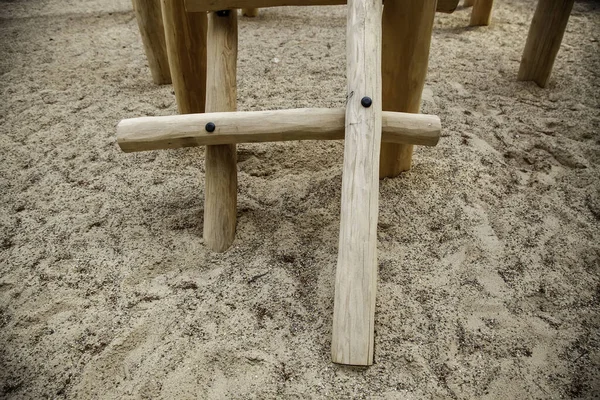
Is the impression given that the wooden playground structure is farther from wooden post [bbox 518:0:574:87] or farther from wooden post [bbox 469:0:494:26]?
wooden post [bbox 469:0:494:26]

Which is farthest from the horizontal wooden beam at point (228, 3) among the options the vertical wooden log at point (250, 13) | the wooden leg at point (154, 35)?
the vertical wooden log at point (250, 13)

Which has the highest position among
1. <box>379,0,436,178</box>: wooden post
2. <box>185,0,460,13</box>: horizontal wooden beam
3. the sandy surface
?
<box>185,0,460,13</box>: horizontal wooden beam

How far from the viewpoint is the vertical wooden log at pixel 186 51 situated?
2.16 metres

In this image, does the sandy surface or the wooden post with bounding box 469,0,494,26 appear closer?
the sandy surface

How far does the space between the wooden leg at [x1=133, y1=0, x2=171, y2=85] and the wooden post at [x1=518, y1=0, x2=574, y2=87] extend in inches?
97.6

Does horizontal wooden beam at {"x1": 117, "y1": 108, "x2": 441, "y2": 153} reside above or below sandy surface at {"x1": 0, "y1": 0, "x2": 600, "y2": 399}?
above

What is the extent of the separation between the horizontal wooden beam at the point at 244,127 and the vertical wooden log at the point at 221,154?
0.14m

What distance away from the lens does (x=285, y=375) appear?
135cm

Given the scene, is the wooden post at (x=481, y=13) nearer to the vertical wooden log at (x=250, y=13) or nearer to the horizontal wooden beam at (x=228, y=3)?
the vertical wooden log at (x=250, y=13)

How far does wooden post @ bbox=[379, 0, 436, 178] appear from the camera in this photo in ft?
5.71

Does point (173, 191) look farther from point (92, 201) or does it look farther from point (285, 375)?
point (285, 375)

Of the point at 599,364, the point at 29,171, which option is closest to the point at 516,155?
the point at 599,364

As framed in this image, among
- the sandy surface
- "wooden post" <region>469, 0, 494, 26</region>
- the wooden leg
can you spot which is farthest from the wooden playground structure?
"wooden post" <region>469, 0, 494, 26</region>

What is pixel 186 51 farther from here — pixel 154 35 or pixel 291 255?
pixel 291 255
